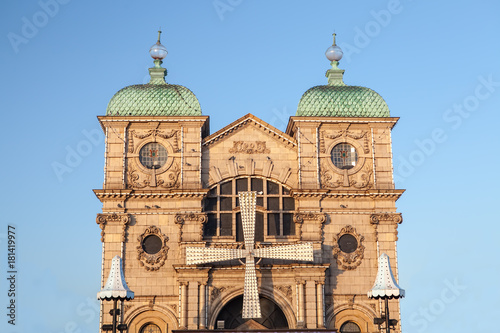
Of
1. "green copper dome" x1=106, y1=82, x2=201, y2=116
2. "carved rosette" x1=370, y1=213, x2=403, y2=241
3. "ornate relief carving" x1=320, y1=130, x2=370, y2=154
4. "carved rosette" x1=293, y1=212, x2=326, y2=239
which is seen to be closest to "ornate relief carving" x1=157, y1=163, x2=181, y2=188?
"green copper dome" x1=106, y1=82, x2=201, y2=116

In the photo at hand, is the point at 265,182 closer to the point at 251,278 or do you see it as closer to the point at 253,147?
the point at 253,147

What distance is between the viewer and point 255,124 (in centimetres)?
5322

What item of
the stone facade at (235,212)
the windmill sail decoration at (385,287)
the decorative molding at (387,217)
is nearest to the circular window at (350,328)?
the stone facade at (235,212)

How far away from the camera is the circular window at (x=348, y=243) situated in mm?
50750

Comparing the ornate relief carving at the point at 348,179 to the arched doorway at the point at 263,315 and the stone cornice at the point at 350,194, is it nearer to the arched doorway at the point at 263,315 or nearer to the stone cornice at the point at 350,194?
the stone cornice at the point at 350,194

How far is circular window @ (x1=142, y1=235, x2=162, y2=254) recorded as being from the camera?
50312 mm

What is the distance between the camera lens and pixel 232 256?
161 ft

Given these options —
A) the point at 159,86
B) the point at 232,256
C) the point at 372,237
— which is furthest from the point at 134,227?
the point at 372,237

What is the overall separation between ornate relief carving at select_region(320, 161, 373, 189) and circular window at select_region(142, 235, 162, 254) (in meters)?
10.9

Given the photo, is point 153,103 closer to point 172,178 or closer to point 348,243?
point 172,178

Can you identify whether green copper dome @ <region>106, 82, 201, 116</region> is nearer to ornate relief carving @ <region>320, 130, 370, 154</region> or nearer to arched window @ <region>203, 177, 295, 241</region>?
arched window @ <region>203, 177, 295, 241</region>

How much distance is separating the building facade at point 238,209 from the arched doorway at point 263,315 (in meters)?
0.06

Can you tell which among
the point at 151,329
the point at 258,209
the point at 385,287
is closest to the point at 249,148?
the point at 258,209

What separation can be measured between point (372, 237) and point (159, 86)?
1696cm
